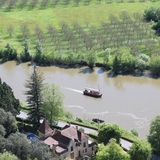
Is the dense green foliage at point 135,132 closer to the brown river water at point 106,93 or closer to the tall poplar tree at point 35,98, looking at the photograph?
the brown river water at point 106,93

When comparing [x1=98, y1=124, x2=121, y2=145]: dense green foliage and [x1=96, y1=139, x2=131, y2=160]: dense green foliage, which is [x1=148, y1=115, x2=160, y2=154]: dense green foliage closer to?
[x1=98, y1=124, x2=121, y2=145]: dense green foliage

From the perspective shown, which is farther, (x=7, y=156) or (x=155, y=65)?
(x=155, y=65)

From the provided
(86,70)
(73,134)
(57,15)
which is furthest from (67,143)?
(57,15)

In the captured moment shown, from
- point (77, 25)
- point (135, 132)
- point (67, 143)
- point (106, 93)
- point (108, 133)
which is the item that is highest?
point (77, 25)

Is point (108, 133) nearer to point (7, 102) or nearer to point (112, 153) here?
point (112, 153)

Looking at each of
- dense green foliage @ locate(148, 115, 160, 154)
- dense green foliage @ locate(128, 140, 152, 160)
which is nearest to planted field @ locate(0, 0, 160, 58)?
dense green foliage @ locate(148, 115, 160, 154)

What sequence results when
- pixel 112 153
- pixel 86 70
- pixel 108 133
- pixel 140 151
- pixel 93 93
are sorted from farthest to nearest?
pixel 86 70, pixel 93 93, pixel 108 133, pixel 140 151, pixel 112 153
